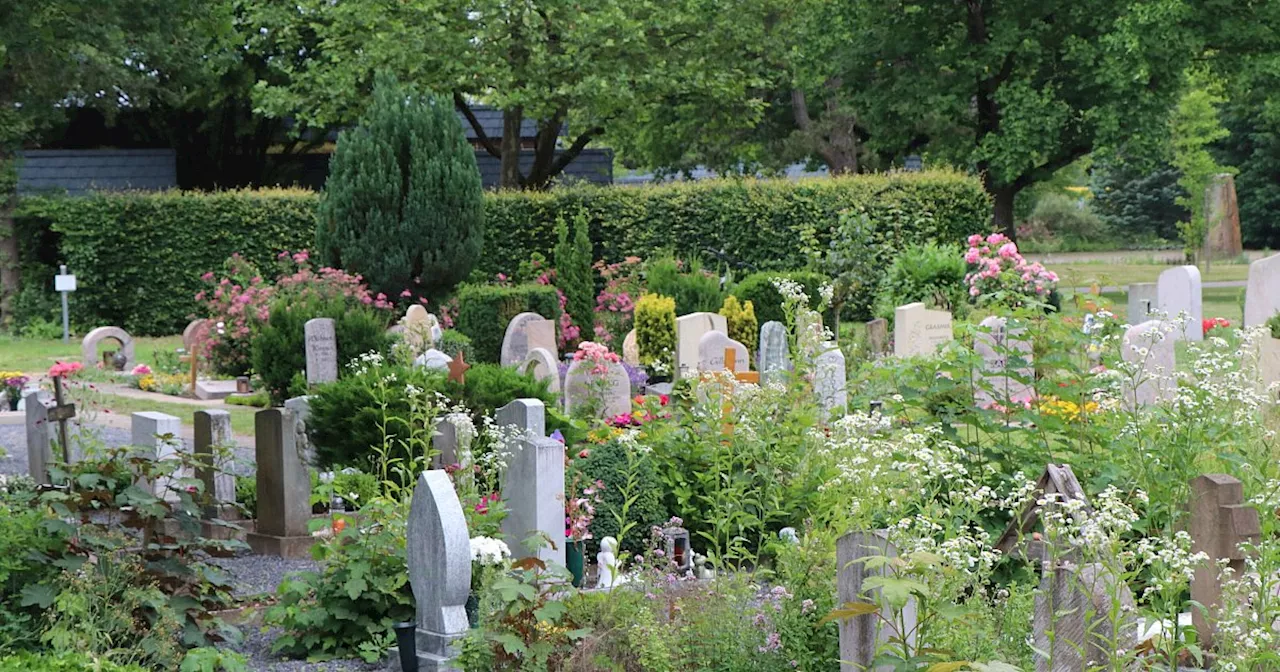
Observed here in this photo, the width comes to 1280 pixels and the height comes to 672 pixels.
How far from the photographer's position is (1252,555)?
17.6 feet

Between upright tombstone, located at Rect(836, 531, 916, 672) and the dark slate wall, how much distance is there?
24.4 m

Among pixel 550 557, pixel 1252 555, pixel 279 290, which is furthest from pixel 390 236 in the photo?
pixel 1252 555

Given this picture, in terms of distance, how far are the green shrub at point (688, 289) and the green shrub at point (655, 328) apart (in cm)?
101

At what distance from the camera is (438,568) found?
608cm

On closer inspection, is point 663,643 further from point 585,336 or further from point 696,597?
point 585,336

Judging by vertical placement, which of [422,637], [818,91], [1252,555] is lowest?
[422,637]

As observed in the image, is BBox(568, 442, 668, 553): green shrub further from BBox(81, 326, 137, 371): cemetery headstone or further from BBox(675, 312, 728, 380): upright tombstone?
BBox(81, 326, 137, 371): cemetery headstone

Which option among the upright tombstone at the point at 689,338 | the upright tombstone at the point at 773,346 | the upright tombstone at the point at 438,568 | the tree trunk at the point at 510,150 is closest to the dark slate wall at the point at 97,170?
the tree trunk at the point at 510,150

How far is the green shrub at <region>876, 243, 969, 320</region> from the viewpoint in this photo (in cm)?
1844

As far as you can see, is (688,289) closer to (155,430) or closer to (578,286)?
(578,286)

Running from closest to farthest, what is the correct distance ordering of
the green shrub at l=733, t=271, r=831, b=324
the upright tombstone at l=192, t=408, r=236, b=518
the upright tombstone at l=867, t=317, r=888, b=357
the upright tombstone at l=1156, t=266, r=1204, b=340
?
the upright tombstone at l=192, t=408, r=236, b=518 < the upright tombstone at l=867, t=317, r=888, b=357 < the green shrub at l=733, t=271, r=831, b=324 < the upright tombstone at l=1156, t=266, r=1204, b=340

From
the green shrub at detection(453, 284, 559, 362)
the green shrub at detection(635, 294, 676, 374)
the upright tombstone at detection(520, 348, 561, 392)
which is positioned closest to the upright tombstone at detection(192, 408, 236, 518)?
the upright tombstone at detection(520, 348, 561, 392)

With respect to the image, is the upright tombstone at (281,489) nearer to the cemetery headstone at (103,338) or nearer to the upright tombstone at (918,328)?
the upright tombstone at (918,328)

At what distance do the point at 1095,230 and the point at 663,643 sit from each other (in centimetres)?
4305
